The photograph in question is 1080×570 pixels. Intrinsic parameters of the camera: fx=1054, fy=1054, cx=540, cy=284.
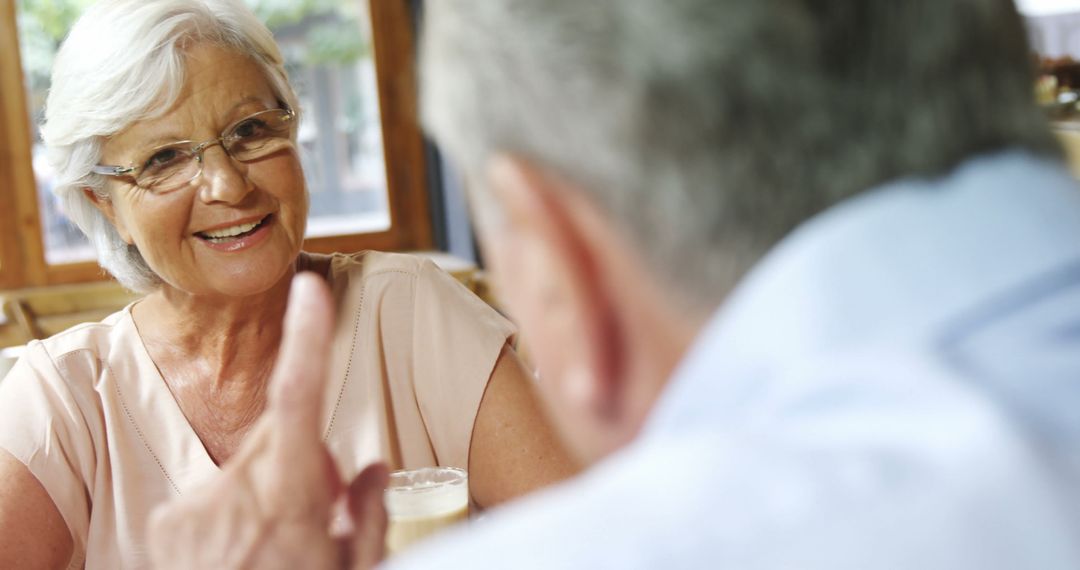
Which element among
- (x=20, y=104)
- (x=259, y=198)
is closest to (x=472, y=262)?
(x=20, y=104)

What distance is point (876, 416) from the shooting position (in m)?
0.43

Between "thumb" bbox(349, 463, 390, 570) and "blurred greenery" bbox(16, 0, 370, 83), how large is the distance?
3.90 metres

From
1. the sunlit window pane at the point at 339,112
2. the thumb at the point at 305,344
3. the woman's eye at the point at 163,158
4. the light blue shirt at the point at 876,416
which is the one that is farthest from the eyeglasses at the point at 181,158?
the sunlit window pane at the point at 339,112

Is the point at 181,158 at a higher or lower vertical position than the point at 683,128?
lower

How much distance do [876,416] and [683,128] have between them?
159mm

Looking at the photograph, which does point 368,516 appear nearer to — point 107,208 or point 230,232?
point 230,232

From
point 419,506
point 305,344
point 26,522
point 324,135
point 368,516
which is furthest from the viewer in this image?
point 324,135

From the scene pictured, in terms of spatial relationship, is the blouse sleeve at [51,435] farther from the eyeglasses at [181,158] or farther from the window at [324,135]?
the window at [324,135]

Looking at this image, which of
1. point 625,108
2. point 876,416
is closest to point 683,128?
point 625,108

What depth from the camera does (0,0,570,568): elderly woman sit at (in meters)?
1.60

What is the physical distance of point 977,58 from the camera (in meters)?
0.52

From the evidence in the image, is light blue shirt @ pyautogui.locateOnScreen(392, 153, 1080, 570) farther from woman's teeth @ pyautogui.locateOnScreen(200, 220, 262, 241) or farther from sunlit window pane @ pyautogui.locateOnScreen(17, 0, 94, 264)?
sunlit window pane @ pyautogui.locateOnScreen(17, 0, 94, 264)

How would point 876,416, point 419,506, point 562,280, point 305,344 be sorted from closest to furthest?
point 876,416 < point 562,280 < point 305,344 < point 419,506

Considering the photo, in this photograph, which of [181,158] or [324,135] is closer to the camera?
[181,158]
